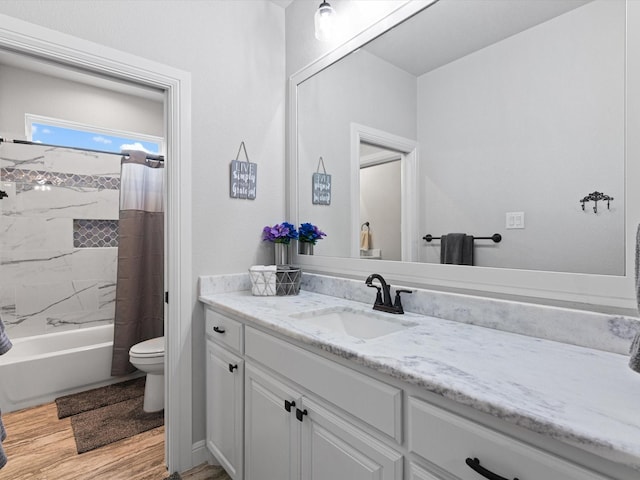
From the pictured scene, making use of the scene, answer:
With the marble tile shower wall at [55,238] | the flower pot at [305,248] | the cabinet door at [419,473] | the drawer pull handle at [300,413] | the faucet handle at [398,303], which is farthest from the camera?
the marble tile shower wall at [55,238]

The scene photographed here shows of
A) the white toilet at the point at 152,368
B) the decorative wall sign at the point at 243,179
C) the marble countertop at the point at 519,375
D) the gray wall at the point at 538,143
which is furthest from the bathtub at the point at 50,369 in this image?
the gray wall at the point at 538,143

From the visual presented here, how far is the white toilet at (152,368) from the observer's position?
225cm

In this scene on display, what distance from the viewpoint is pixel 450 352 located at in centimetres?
93

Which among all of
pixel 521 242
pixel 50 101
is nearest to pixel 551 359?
pixel 521 242

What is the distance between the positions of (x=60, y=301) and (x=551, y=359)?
3.54 m

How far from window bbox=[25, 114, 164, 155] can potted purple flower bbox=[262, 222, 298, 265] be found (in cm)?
217

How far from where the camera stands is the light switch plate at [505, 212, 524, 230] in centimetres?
116

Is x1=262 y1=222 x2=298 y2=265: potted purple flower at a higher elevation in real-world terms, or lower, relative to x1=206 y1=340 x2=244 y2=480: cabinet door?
higher

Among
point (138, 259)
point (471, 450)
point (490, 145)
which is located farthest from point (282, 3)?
point (471, 450)

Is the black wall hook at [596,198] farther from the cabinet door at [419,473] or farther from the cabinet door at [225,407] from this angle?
the cabinet door at [225,407]

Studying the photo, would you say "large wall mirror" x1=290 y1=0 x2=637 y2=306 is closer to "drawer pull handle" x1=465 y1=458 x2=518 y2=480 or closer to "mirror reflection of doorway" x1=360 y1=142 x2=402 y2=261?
"mirror reflection of doorway" x1=360 y1=142 x2=402 y2=261

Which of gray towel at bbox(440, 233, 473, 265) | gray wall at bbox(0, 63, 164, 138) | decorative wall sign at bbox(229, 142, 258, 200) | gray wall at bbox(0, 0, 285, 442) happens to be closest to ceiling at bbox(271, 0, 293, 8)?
gray wall at bbox(0, 0, 285, 442)

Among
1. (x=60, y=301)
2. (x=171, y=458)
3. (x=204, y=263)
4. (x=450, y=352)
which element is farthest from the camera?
(x=60, y=301)

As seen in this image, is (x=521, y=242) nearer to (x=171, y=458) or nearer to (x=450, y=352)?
(x=450, y=352)
